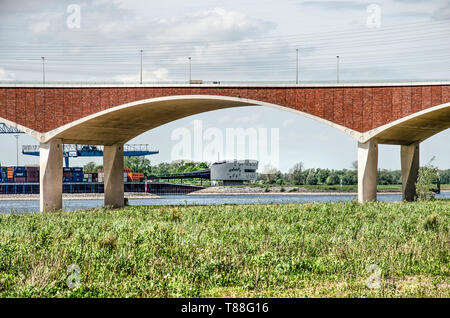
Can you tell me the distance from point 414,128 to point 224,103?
17.2 metres

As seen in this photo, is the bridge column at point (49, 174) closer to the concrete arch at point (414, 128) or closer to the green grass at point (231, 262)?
the green grass at point (231, 262)

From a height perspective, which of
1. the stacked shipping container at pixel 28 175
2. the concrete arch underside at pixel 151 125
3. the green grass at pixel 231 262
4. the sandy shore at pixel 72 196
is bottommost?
the sandy shore at pixel 72 196

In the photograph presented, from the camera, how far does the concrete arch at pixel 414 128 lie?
45.0m

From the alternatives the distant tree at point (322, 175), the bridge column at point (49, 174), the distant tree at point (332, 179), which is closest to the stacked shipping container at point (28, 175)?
the distant tree at point (332, 179)

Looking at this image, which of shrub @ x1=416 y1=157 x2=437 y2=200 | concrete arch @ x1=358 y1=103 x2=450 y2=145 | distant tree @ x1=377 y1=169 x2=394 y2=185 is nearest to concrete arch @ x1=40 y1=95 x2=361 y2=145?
concrete arch @ x1=358 y1=103 x2=450 y2=145

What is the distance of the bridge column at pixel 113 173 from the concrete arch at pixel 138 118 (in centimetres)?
93

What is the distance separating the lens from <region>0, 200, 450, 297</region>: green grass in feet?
45.6

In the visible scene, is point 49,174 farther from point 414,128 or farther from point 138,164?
point 138,164

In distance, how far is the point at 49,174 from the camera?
48.0m

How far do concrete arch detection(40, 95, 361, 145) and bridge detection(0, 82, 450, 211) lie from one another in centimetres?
8

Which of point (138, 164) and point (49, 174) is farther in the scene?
point (138, 164)

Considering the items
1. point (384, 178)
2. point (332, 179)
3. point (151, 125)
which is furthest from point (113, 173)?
point (384, 178)

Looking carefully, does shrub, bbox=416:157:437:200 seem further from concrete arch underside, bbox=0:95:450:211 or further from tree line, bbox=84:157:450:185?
tree line, bbox=84:157:450:185
